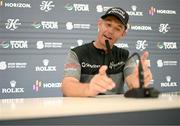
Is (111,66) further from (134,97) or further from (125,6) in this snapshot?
(125,6)

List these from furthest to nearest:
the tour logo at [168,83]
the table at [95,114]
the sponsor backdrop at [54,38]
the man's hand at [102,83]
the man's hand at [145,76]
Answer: the tour logo at [168,83]
the sponsor backdrop at [54,38]
the man's hand at [145,76]
the man's hand at [102,83]
the table at [95,114]

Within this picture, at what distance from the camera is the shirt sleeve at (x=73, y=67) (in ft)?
5.26

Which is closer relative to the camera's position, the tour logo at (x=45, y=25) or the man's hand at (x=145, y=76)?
the man's hand at (x=145, y=76)

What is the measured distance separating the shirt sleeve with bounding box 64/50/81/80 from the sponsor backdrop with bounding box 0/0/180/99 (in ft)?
4.69

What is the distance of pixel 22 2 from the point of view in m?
3.12

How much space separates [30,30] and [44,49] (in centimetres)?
22

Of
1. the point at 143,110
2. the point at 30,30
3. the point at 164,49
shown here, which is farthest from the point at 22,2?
the point at 143,110

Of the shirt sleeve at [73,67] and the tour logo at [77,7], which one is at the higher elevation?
the tour logo at [77,7]

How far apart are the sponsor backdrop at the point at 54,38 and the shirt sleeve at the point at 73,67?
1430 millimetres

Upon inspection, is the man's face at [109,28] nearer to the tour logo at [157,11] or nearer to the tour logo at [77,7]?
the tour logo at [77,7]

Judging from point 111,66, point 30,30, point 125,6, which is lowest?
point 111,66

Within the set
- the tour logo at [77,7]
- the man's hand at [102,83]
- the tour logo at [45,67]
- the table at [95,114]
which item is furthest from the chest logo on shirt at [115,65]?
the tour logo at [77,7]

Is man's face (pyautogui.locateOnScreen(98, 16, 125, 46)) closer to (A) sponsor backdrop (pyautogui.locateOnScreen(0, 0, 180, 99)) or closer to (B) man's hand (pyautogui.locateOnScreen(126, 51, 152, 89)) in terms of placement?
(B) man's hand (pyautogui.locateOnScreen(126, 51, 152, 89))

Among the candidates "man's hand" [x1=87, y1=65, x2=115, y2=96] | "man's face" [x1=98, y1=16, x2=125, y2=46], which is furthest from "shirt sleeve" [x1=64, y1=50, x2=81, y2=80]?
"man's hand" [x1=87, y1=65, x2=115, y2=96]
